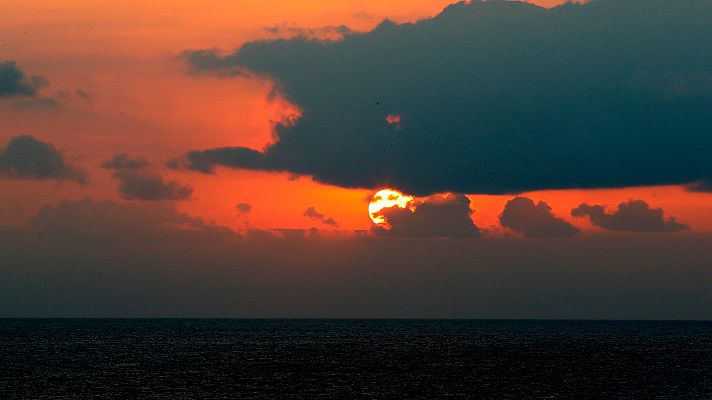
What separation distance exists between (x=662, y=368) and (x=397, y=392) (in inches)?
2478

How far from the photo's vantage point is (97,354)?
16862cm

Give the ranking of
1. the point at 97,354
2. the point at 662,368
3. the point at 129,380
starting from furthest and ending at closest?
the point at 97,354
the point at 662,368
the point at 129,380

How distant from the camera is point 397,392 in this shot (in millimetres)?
99375


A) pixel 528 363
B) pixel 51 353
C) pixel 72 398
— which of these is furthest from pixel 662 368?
pixel 51 353

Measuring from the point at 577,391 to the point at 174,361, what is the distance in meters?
71.5

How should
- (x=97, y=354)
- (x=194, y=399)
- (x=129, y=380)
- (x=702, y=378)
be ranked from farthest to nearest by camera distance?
1. (x=97, y=354)
2. (x=702, y=378)
3. (x=129, y=380)
4. (x=194, y=399)

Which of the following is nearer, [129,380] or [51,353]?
[129,380]

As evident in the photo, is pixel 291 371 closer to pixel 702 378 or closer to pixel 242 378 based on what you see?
pixel 242 378

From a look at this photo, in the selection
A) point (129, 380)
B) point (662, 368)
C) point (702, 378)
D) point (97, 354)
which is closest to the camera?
point (129, 380)

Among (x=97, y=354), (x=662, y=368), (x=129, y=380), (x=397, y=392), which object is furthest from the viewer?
(x=97, y=354)

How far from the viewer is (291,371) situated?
419 ft

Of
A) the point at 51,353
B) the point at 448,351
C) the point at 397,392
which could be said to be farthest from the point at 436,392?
the point at 51,353

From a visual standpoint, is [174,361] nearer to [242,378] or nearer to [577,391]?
[242,378]

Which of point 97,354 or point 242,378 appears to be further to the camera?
point 97,354
